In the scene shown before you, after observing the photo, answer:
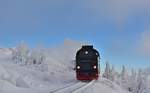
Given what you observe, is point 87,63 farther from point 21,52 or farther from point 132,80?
point 132,80

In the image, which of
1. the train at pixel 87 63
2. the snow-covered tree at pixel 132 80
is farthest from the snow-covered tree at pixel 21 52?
the train at pixel 87 63

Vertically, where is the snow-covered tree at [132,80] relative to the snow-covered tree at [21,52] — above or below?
below

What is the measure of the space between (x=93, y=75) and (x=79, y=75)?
1565 mm

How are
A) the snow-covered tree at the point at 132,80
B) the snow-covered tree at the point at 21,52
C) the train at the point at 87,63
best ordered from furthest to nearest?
the snow-covered tree at the point at 132,80 → the snow-covered tree at the point at 21,52 → the train at the point at 87,63

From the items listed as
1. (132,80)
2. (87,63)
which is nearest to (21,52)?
(132,80)

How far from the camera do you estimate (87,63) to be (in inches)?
1655

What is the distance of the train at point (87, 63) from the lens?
40875 mm

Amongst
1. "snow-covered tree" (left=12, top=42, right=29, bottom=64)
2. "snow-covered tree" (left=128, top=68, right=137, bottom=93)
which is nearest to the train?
"snow-covered tree" (left=12, top=42, right=29, bottom=64)

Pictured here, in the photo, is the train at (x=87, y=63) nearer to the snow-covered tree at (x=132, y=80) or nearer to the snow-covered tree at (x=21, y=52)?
the snow-covered tree at (x=21, y=52)

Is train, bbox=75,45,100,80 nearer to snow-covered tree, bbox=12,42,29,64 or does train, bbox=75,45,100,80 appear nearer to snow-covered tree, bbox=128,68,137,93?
snow-covered tree, bbox=12,42,29,64

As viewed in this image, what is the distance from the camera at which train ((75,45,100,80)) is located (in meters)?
40.9

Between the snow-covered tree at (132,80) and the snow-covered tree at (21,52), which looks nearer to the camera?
the snow-covered tree at (21,52)

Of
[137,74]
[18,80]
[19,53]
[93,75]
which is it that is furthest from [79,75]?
[137,74]

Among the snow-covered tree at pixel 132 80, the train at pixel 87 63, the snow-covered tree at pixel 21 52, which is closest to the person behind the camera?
the train at pixel 87 63
